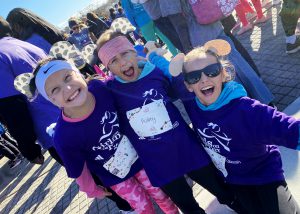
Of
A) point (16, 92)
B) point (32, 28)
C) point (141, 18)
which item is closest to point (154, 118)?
point (16, 92)

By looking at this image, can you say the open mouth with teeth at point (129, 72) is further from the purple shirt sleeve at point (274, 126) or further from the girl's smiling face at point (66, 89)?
the purple shirt sleeve at point (274, 126)

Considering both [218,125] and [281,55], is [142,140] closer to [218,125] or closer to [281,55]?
[218,125]

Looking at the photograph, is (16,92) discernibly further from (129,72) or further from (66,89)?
(129,72)

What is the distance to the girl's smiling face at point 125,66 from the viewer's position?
2.09 metres

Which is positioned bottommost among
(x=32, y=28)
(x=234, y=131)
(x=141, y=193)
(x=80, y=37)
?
(x=80, y=37)

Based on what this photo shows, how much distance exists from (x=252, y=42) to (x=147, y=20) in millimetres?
2249

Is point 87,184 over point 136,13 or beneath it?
beneath

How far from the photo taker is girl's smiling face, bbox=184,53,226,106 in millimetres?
1835

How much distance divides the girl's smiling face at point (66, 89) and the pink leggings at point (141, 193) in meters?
0.75

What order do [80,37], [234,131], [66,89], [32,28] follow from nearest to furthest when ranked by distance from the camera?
[234,131] → [66,89] → [32,28] → [80,37]

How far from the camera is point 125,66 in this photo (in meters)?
2.08

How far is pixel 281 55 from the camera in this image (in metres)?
4.34

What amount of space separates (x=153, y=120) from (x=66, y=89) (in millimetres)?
589

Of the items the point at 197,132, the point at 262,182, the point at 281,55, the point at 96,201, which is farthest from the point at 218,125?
the point at 281,55
